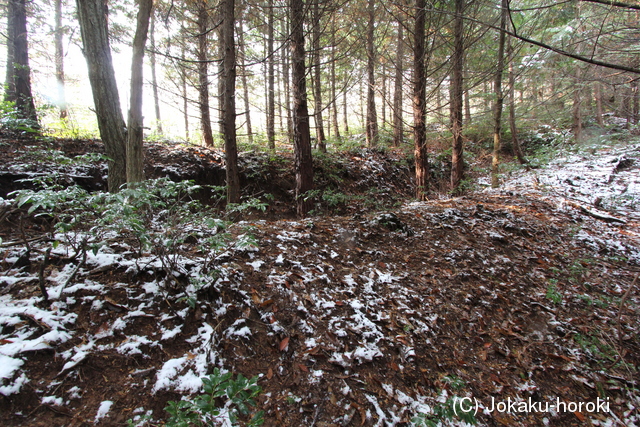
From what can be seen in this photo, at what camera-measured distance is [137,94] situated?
3447 mm

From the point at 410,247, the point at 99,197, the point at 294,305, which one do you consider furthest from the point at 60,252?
the point at 410,247

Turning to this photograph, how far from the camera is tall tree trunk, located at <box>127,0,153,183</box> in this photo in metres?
3.40

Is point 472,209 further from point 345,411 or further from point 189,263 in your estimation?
point 189,263

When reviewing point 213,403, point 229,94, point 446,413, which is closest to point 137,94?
point 229,94

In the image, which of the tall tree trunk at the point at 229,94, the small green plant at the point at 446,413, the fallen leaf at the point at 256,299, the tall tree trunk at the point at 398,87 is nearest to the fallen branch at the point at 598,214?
the tall tree trunk at the point at 398,87

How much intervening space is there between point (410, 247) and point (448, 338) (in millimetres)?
1933

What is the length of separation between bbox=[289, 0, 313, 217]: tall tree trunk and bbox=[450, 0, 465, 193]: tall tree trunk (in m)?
3.31

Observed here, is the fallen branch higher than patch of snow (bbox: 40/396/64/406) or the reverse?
higher

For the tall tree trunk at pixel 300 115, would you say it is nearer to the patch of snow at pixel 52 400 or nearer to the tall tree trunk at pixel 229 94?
the tall tree trunk at pixel 229 94

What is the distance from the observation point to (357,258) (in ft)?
14.2

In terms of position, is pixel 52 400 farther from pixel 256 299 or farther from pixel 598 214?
pixel 598 214

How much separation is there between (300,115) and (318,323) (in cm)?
426

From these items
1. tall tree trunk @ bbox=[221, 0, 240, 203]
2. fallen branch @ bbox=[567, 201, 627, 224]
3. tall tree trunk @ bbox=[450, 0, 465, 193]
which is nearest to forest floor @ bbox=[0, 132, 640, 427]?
tall tree trunk @ bbox=[221, 0, 240, 203]

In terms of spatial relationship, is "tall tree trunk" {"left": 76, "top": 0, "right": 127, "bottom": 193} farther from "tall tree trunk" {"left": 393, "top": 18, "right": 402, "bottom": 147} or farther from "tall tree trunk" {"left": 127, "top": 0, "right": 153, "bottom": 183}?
"tall tree trunk" {"left": 393, "top": 18, "right": 402, "bottom": 147}
